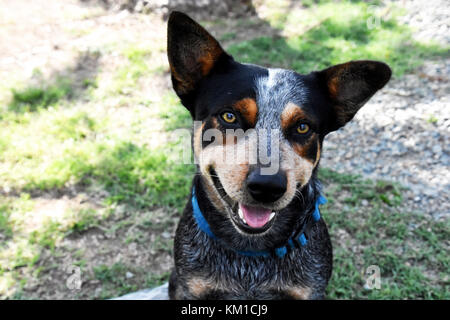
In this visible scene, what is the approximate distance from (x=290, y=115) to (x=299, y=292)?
1287mm

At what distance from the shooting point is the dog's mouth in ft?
7.76

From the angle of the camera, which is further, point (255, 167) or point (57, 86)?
point (57, 86)

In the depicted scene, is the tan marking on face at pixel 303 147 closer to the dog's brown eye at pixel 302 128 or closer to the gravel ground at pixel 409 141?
the dog's brown eye at pixel 302 128

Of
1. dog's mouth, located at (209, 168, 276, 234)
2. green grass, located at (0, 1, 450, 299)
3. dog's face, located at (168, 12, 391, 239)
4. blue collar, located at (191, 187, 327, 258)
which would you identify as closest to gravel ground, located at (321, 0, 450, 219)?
green grass, located at (0, 1, 450, 299)

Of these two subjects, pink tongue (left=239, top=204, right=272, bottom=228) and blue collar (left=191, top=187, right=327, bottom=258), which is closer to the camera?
pink tongue (left=239, top=204, right=272, bottom=228)

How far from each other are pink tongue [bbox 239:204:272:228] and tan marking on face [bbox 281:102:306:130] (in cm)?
55

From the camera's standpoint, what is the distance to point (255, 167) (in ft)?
7.16

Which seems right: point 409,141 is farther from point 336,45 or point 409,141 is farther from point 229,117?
point 229,117

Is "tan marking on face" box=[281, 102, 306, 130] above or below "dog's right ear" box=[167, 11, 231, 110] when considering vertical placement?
below

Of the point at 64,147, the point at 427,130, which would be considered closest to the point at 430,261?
the point at 427,130

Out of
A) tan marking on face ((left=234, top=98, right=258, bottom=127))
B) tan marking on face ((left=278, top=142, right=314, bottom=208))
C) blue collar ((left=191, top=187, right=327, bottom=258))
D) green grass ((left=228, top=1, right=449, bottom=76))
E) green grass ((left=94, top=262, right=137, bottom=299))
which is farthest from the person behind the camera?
green grass ((left=228, top=1, right=449, bottom=76))

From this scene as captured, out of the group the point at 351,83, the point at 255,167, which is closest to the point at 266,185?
the point at 255,167

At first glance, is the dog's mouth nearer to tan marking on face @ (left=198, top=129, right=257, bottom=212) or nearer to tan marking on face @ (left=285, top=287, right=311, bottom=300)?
tan marking on face @ (left=198, top=129, right=257, bottom=212)
